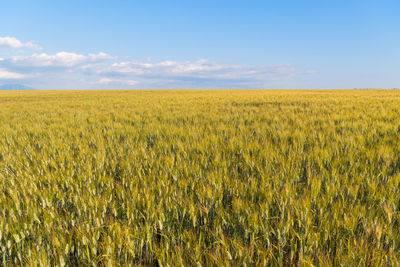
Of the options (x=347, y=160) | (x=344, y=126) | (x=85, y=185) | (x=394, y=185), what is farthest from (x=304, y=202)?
(x=344, y=126)

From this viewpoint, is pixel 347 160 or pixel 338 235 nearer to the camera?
pixel 338 235

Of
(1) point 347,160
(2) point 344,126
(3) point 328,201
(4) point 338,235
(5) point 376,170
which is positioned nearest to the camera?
(4) point 338,235

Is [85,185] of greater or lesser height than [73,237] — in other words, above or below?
above

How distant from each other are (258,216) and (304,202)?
12.1 inches

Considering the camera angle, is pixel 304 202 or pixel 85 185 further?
pixel 85 185

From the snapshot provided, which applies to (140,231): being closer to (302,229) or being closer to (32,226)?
(32,226)

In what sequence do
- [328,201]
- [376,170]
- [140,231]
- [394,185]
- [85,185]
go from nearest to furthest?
[140,231] < [328,201] < [394,185] < [85,185] < [376,170]

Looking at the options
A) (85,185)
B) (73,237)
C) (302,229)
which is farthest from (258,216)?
(85,185)

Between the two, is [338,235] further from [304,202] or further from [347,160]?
[347,160]

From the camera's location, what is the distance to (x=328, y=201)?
1.55 metres

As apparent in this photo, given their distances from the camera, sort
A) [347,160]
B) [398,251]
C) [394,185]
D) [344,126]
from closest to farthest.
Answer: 1. [398,251]
2. [394,185]
3. [347,160]
4. [344,126]

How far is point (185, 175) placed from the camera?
2201 mm

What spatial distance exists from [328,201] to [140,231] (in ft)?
4.19

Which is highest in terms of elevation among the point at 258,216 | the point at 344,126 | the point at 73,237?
the point at 344,126
